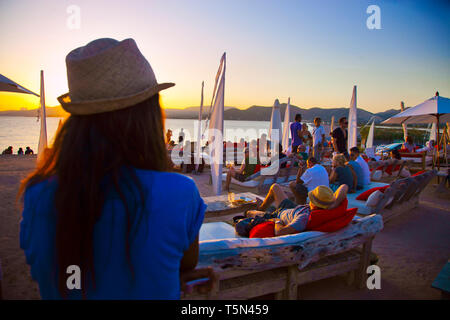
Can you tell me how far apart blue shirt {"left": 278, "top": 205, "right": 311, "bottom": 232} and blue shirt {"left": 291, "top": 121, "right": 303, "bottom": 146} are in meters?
6.30

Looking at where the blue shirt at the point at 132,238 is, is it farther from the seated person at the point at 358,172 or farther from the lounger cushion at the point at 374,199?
the seated person at the point at 358,172

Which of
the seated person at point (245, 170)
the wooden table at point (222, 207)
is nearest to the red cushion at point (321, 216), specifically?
the wooden table at point (222, 207)

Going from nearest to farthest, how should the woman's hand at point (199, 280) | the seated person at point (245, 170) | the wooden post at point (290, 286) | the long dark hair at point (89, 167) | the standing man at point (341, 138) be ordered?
the long dark hair at point (89, 167) < the woman's hand at point (199, 280) < the wooden post at point (290, 286) < the seated person at point (245, 170) < the standing man at point (341, 138)

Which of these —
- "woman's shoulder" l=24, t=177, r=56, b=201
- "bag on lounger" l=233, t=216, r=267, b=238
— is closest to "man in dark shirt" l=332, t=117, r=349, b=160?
"bag on lounger" l=233, t=216, r=267, b=238

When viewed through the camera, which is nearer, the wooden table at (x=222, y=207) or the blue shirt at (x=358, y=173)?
the wooden table at (x=222, y=207)

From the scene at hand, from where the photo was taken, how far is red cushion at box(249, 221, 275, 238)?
10.0ft

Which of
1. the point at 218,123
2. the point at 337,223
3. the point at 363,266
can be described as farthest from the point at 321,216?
the point at 218,123

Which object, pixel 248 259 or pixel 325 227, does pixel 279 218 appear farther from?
pixel 248 259

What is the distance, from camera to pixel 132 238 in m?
0.79

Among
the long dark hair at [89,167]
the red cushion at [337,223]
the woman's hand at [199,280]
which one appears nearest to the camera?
the long dark hair at [89,167]

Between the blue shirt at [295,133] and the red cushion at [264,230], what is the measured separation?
6.45 metres

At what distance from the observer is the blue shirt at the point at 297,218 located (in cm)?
288

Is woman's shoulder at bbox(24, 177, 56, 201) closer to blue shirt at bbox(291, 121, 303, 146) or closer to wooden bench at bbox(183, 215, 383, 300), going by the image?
wooden bench at bbox(183, 215, 383, 300)
